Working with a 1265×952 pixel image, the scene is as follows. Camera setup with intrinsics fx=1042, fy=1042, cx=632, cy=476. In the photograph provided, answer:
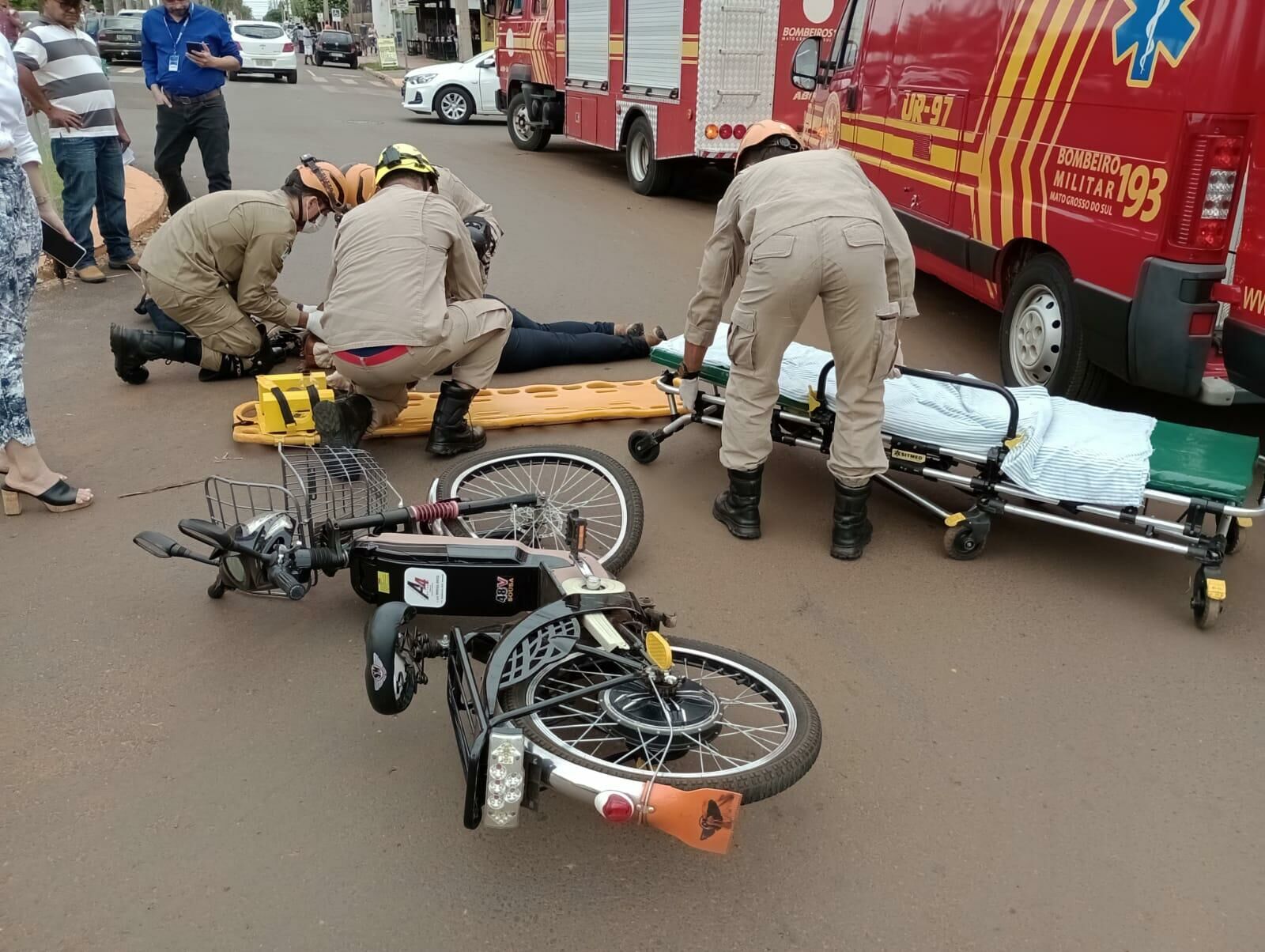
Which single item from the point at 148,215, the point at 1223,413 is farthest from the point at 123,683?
the point at 148,215

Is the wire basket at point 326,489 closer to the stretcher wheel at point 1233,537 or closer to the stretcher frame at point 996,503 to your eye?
the stretcher frame at point 996,503

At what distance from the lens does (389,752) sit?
2982 mm

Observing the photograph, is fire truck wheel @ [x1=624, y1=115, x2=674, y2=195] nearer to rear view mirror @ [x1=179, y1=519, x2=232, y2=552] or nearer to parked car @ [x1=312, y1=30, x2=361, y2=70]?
rear view mirror @ [x1=179, y1=519, x2=232, y2=552]

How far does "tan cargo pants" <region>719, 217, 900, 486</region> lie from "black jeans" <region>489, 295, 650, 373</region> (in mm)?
2201

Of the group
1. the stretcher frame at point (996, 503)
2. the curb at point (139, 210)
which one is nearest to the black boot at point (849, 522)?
the stretcher frame at point (996, 503)

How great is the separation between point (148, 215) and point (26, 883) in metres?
8.30

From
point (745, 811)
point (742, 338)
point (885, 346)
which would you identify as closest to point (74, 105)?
point (742, 338)

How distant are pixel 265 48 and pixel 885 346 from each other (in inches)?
1199

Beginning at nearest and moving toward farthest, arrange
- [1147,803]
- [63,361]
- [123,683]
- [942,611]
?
[1147,803]
[123,683]
[942,611]
[63,361]

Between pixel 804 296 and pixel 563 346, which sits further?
pixel 563 346

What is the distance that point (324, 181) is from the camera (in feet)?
17.5

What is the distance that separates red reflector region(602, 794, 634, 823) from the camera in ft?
7.42

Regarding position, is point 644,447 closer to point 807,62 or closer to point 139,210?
point 807,62

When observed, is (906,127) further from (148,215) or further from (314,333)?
(148,215)
